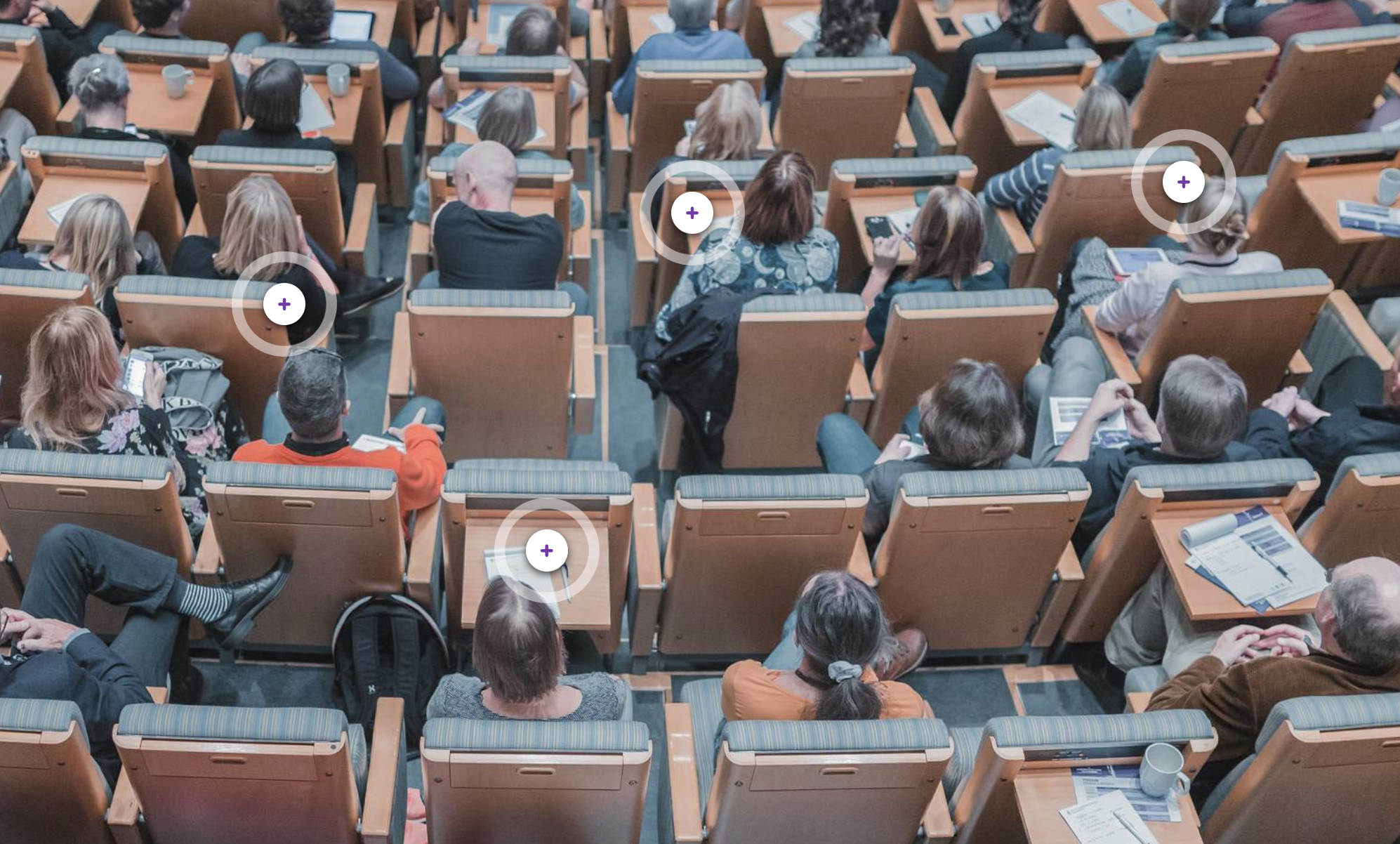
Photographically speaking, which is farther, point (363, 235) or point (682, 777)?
point (363, 235)

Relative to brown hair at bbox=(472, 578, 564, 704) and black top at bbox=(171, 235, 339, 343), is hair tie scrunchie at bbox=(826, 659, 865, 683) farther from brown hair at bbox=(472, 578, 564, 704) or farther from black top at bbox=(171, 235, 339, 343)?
black top at bbox=(171, 235, 339, 343)

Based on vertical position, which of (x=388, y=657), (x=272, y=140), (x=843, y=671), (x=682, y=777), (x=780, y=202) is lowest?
(x=388, y=657)

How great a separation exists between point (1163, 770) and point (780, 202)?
2010 millimetres

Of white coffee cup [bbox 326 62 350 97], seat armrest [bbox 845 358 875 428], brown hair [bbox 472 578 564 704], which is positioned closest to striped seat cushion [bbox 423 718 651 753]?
brown hair [bbox 472 578 564 704]

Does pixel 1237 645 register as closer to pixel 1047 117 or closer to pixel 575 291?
pixel 575 291

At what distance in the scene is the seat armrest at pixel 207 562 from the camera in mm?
3297

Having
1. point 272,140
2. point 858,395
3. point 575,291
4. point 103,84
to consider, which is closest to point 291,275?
point 272,140

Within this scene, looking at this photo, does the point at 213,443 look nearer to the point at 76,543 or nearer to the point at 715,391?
the point at 76,543

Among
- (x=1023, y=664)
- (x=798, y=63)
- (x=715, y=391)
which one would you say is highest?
(x=798, y=63)

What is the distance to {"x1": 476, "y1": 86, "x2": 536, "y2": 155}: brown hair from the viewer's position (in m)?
4.45

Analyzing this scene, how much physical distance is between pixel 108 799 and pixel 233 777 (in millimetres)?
396

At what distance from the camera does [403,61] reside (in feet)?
18.9

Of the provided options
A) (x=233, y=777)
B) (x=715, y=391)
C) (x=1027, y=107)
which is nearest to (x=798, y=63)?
(x=1027, y=107)

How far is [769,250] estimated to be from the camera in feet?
13.2
